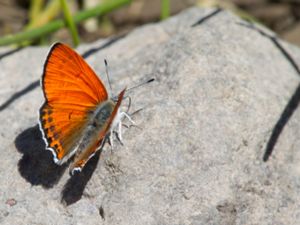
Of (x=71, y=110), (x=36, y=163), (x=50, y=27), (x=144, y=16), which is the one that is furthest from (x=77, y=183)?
(x=144, y=16)

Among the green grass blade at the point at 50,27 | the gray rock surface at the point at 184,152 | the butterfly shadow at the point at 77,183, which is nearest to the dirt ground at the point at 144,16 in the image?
the green grass blade at the point at 50,27

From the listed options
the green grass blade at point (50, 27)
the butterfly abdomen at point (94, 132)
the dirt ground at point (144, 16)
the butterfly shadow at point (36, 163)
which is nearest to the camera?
the butterfly abdomen at point (94, 132)

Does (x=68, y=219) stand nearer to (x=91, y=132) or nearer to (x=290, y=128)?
(x=91, y=132)

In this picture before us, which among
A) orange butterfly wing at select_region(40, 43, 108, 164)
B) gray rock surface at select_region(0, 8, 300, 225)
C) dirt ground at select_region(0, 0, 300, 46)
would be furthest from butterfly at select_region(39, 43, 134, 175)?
dirt ground at select_region(0, 0, 300, 46)

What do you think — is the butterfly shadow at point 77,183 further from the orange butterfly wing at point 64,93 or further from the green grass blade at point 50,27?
the green grass blade at point 50,27

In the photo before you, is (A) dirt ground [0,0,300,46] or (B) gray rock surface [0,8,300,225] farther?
(A) dirt ground [0,0,300,46]

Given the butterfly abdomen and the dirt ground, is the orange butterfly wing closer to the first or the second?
the butterfly abdomen

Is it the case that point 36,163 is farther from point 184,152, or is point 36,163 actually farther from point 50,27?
point 50,27

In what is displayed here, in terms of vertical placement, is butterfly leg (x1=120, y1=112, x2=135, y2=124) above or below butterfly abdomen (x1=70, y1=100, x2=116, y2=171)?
below

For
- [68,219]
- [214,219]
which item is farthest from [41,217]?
[214,219]

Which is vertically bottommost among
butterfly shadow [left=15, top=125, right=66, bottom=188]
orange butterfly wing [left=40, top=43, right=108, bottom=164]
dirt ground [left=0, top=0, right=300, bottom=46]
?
dirt ground [left=0, top=0, right=300, bottom=46]
